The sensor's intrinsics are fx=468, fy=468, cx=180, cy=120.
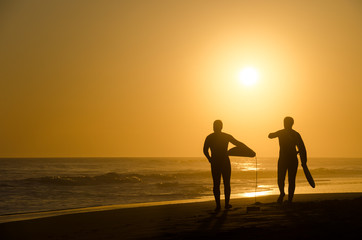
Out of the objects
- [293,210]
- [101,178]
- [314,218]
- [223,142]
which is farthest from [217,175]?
[101,178]

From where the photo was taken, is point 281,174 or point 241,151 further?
point 281,174

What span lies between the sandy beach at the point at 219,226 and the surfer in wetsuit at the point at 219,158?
750 mm

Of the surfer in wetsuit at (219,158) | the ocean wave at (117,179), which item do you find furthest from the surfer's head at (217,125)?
the ocean wave at (117,179)

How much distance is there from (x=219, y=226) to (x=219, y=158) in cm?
321

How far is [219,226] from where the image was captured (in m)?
7.60

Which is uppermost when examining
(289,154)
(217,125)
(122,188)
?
(217,125)

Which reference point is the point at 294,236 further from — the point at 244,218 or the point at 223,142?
the point at 223,142

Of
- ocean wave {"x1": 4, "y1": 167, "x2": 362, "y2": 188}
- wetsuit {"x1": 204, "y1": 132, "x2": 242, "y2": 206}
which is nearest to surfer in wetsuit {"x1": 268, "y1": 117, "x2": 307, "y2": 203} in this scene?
wetsuit {"x1": 204, "y1": 132, "x2": 242, "y2": 206}

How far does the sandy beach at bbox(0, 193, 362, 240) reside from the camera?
6.63 meters

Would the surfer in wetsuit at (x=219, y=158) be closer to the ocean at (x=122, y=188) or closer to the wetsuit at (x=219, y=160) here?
the wetsuit at (x=219, y=160)

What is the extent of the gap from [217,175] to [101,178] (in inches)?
1318

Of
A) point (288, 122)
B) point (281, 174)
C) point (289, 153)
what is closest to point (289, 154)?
point (289, 153)

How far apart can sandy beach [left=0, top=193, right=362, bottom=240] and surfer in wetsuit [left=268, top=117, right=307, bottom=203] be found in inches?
44.2

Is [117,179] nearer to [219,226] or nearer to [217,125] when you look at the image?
[217,125]
